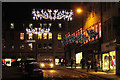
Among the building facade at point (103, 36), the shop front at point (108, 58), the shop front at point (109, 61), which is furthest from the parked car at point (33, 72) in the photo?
the shop front at point (109, 61)

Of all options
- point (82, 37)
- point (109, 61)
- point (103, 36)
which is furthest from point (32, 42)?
point (109, 61)

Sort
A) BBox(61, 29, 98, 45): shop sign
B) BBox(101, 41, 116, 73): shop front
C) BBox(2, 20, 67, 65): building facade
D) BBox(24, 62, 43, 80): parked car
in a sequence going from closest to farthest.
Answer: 1. BBox(24, 62, 43, 80): parked car
2. BBox(101, 41, 116, 73): shop front
3. BBox(61, 29, 98, 45): shop sign
4. BBox(2, 20, 67, 65): building facade

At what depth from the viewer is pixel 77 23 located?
5388cm

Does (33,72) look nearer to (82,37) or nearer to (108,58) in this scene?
(108,58)

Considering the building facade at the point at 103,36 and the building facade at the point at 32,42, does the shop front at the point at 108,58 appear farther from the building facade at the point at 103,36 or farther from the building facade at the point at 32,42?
the building facade at the point at 32,42

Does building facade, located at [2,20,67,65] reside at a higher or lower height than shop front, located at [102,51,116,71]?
higher

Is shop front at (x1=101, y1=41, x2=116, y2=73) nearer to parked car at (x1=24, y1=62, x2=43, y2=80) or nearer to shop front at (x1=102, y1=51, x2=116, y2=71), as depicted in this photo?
shop front at (x1=102, y1=51, x2=116, y2=71)

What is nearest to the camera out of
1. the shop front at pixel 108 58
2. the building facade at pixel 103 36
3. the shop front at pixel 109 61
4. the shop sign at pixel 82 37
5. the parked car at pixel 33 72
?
the parked car at pixel 33 72

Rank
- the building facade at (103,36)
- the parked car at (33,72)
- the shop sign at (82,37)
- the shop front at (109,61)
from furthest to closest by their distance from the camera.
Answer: the shop sign at (82,37) < the shop front at (109,61) < the building facade at (103,36) < the parked car at (33,72)

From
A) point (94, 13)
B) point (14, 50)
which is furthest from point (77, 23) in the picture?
point (14, 50)

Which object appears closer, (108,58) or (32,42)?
(108,58)

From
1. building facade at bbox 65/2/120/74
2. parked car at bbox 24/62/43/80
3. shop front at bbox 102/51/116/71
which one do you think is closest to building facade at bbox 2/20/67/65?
building facade at bbox 65/2/120/74

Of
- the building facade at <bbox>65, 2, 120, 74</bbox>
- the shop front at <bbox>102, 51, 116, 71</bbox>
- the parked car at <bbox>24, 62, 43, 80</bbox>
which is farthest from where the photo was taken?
the shop front at <bbox>102, 51, 116, 71</bbox>

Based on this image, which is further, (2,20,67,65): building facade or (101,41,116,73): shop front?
(2,20,67,65): building facade
